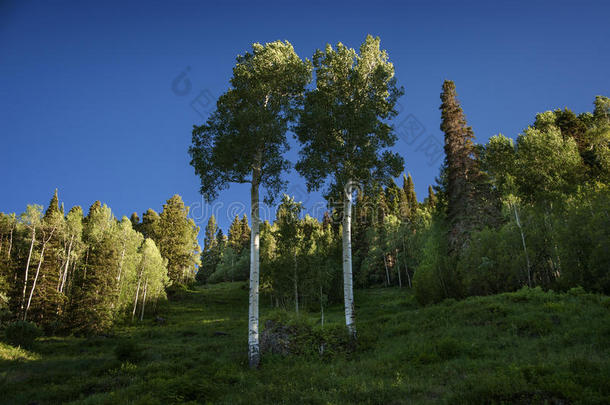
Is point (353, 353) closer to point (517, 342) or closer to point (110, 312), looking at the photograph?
point (517, 342)

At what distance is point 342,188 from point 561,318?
472 inches

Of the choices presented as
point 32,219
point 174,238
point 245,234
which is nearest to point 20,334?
point 32,219

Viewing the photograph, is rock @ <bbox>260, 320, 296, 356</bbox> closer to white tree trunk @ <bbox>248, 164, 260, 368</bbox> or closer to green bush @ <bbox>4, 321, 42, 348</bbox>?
white tree trunk @ <bbox>248, 164, 260, 368</bbox>

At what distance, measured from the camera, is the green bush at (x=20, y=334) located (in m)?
25.0

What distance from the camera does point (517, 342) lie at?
40.0 ft

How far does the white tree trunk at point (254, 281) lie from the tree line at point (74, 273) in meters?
27.0

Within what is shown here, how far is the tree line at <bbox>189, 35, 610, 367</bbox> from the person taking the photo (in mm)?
17156

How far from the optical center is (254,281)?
1517cm

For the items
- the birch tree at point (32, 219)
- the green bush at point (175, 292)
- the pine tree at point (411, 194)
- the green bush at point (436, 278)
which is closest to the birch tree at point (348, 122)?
the green bush at point (436, 278)

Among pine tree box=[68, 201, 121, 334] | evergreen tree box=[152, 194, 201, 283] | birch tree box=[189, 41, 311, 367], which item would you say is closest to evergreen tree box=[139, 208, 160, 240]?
evergreen tree box=[152, 194, 201, 283]

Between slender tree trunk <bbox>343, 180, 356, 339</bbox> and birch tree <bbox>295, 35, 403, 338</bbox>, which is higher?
birch tree <bbox>295, 35, 403, 338</bbox>

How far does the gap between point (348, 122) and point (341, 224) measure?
1507 cm

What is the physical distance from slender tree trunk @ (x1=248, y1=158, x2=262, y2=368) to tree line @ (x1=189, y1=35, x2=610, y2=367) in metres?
0.06

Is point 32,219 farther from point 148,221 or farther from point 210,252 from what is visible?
point 210,252
